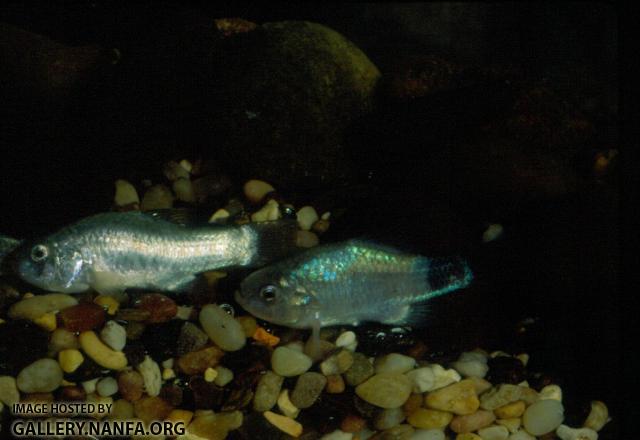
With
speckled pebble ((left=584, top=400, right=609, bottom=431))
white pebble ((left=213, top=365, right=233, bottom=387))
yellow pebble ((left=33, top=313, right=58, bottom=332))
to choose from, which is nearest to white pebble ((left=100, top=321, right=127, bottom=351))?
yellow pebble ((left=33, top=313, right=58, bottom=332))

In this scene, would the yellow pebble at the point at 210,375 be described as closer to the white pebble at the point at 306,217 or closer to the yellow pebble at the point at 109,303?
the yellow pebble at the point at 109,303

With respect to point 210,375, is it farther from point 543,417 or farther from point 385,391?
point 543,417

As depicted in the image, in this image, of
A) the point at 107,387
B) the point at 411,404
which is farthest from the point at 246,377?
the point at 411,404

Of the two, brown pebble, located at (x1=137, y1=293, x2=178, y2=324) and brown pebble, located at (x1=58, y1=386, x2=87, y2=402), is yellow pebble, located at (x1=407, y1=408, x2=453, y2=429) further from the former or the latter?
brown pebble, located at (x1=58, y1=386, x2=87, y2=402)

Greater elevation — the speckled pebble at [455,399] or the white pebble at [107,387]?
the speckled pebble at [455,399]

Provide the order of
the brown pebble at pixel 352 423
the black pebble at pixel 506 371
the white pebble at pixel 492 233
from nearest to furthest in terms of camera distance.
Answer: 1. the brown pebble at pixel 352 423
2. the black pebble at pixel 506 371
3. the white pebble at pixel 492 233

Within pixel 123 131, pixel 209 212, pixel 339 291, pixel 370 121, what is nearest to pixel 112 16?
pixel 123 131

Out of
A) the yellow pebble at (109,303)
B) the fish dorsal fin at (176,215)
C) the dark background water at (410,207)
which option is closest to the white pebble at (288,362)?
the dark background water at (410,207)

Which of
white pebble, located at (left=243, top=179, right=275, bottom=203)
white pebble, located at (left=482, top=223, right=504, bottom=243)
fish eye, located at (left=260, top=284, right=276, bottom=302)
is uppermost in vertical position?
white pebble, located at (left=482, top=223, right=504, bottom=243)
